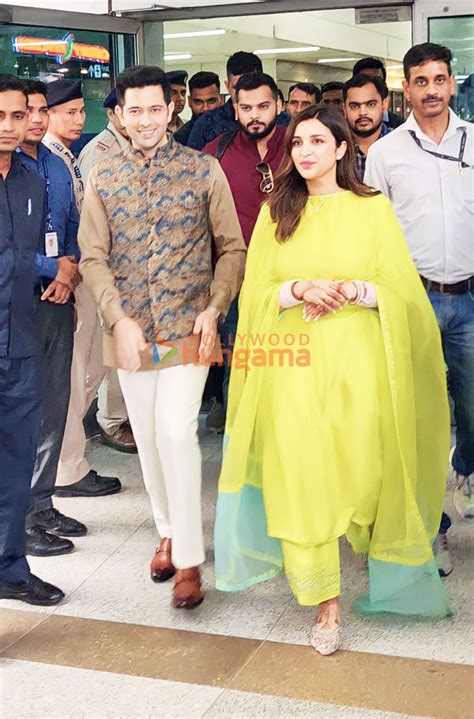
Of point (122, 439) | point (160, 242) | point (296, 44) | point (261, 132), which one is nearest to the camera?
point (160, 242)

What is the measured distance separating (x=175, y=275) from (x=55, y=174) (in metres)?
0.83

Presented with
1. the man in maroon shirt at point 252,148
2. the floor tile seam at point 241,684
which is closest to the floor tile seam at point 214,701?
the floor tile seam at point 241,684

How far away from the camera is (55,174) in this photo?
369cm

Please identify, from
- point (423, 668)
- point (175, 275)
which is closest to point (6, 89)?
point (175, 275)

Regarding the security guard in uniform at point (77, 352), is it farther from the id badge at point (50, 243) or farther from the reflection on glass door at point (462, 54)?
the reflection on glass door at point (462, 54)

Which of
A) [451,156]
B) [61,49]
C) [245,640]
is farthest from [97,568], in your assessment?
[61,49]

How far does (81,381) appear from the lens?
4.34 metres

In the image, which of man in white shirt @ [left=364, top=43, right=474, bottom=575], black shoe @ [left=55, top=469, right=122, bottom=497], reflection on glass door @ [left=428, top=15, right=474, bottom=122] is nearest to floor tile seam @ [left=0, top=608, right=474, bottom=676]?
man in white shirt @ [left=364, top=43, right=474, bottom=575]

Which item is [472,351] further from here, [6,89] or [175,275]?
[6,89]

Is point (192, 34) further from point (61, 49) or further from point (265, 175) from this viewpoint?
point (265, 175)

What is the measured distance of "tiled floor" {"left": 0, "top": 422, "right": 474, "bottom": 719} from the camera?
8.58 feet

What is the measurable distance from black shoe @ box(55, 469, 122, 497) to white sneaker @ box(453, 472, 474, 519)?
132 centimetres

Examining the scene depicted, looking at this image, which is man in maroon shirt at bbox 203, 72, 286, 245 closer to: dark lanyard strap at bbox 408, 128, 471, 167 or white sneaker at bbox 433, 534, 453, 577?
dark lanyard strap at bbox 408, 128, 471, 167

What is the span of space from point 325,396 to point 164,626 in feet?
2.66
